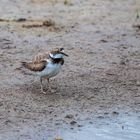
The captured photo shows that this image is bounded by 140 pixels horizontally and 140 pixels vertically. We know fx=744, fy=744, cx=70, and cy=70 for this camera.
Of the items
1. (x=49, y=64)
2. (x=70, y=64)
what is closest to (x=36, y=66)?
(x=49, y=64)

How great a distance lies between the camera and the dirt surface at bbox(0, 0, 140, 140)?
9.45 m

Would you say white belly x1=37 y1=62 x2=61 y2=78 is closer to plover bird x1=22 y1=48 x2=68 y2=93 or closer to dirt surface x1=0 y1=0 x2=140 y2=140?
plover bird x1=22 y1=48 x2=68 y2=93

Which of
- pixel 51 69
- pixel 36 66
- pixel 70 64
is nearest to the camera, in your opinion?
pixel 51 69

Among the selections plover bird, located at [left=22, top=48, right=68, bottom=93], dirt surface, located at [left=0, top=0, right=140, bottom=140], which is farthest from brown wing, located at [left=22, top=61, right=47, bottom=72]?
dirt surface, located at [left=0, top=0, right=140, bottom=140]

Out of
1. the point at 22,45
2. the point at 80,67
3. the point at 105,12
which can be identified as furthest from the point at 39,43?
the point at 105,12

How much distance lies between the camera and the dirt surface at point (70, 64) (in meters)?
9.45

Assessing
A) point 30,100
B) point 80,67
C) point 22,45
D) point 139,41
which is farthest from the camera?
point 139,41

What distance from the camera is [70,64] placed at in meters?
12.0

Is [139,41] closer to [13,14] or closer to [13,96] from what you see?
[13,14]

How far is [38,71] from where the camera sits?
33.4 feet

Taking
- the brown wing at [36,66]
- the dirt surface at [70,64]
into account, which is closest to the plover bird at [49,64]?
the brown wing at [36,66]

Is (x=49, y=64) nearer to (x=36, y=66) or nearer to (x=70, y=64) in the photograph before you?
(x=36, y=66)

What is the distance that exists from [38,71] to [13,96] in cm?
48

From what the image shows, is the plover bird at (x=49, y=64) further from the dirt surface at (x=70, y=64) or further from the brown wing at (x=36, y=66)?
the dirt surface at (x=70, y=64)
